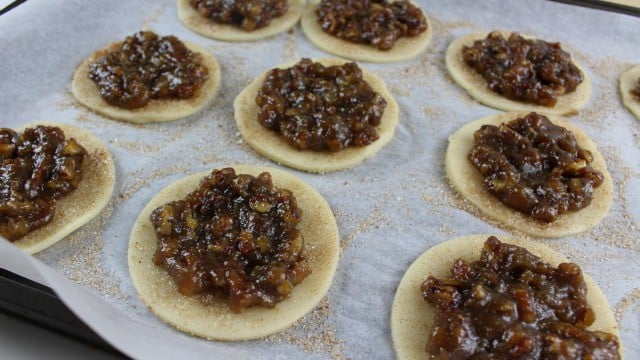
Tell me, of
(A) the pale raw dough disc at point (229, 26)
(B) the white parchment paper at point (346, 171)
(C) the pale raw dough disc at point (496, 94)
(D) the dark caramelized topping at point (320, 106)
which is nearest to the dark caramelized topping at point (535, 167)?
(B) the white parchment paper at point (346, 171)

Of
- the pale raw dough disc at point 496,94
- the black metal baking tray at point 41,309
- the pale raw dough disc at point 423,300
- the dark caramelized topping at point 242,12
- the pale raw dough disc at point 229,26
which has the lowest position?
the pale raw dough disc at point 423,300

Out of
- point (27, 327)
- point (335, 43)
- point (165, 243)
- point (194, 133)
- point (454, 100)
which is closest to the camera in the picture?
point (27, 327)

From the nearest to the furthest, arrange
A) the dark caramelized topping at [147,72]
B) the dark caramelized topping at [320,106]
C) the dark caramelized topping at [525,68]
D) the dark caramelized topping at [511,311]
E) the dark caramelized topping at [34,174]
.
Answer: the dark caramelized topping at [511,311]
the dark caramelized topping at [34,174]
the dark caramelized topping at [320,106]
the dark caramelized topping at [147,72]
the dark caramelized topping at [525,68]

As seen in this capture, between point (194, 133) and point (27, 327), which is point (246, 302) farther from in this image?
point (194, 133)

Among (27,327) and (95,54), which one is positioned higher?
(95,54)

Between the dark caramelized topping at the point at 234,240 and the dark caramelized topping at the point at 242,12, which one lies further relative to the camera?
the dark caramelized topping at the point at 242,12

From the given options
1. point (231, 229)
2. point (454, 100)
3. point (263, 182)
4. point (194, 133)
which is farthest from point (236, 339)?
point (454, 100)

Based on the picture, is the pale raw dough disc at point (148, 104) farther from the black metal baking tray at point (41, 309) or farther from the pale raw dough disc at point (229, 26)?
the black metal baking tray at point (41, 309)

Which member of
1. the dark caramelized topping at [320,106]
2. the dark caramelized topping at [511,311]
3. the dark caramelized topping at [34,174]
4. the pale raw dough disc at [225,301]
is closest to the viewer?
the dark caramelized topping at [511,311]
